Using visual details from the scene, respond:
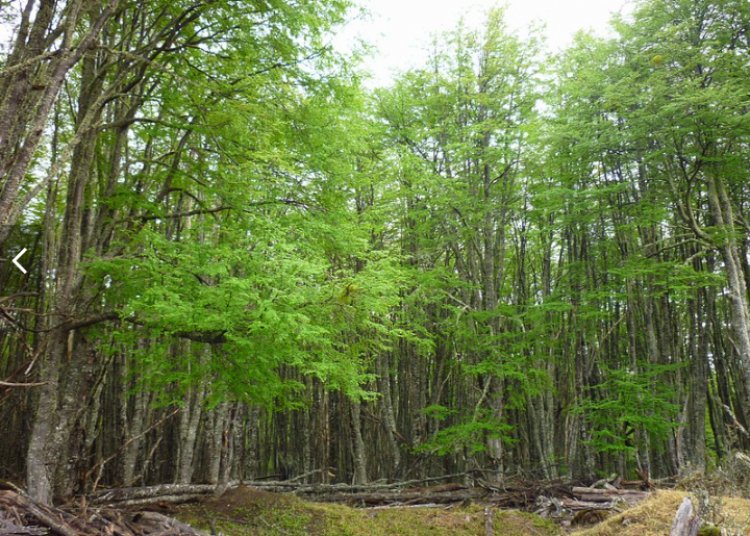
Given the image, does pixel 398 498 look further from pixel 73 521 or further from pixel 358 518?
pixel 73 521

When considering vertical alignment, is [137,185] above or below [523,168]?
below

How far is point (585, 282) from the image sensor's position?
12812 millimetres

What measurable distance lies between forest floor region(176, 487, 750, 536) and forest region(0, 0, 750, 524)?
3.56 feet

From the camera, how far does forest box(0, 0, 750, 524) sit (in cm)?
589

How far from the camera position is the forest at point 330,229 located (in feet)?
19.3

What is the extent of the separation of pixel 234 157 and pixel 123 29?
2.61 meters

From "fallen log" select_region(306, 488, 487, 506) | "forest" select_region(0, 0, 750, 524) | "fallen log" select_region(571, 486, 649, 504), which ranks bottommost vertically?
"fallen log" select_region(306, 488, 487, 506)

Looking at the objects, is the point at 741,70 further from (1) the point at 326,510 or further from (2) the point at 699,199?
(1) the point at 326,510

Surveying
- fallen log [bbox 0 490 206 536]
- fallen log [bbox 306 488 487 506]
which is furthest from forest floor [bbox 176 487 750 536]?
fallen log [bbox 0 490 206 536]

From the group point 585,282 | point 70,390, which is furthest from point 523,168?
point 70,390

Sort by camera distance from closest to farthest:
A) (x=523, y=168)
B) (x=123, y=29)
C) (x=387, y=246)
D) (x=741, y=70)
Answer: (x=123, y=29), (x=741, y=70), (x=523, y=168), (x=387, y=246)

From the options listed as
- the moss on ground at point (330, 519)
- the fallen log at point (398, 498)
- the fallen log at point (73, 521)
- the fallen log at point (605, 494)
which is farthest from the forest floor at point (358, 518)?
the fallen log at point (605, 494)

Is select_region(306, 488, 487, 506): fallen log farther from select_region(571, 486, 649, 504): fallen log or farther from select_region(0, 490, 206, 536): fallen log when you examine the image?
select_region(0, 490, 206, 536): fallen log

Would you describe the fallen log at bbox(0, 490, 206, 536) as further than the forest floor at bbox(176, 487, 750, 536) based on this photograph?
No
